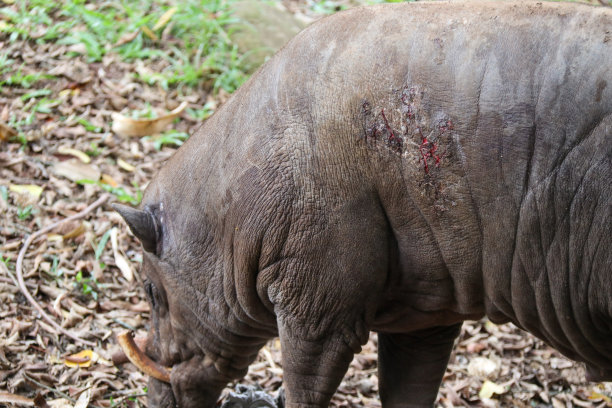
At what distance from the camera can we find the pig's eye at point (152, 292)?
488 centimetres

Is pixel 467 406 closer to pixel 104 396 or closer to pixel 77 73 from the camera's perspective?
pixel 104 396

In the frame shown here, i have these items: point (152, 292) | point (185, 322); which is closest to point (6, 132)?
point (152, 292)

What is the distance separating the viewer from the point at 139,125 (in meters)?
7.58

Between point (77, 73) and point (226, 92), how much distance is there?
144 centimetres

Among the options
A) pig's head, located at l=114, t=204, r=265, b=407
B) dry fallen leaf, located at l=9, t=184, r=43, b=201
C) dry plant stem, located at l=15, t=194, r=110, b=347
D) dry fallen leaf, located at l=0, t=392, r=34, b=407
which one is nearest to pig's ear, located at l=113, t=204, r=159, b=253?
pig's head, located at l=114, t=204, r=265, b=407

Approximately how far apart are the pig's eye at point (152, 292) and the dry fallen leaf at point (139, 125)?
2.93 m

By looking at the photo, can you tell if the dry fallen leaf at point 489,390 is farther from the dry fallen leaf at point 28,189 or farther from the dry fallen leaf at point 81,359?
the dry fallen leaf at point 28,189

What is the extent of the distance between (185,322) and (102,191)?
2628mm

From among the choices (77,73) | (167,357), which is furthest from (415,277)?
(77,73)

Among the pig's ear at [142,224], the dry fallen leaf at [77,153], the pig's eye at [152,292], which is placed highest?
the pig's ear at [142,224]

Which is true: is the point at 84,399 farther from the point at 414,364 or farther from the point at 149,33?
the point at 149,33

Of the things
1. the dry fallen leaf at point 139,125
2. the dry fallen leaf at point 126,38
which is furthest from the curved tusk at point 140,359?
the dry fallen leaf at point 126,38

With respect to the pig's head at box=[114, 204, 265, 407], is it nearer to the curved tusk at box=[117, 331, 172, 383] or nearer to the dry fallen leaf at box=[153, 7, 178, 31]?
the curved tusk at box=[117, 331, 172, 383]

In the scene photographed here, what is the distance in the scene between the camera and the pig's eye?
4875mm
